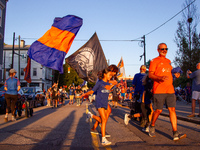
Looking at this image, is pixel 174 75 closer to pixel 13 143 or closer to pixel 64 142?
pixel 64 142

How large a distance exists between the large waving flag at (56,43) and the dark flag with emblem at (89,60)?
2.39 metres

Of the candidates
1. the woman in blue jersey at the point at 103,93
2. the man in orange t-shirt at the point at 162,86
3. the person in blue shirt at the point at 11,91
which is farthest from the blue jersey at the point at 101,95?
the person in blue shirt at the point at 11,91

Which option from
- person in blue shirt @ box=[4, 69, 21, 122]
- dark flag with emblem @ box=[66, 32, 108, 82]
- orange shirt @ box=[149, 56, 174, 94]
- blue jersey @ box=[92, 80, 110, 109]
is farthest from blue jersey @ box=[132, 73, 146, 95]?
dark flag with emblem @ box=[66, 32, 108, 82]

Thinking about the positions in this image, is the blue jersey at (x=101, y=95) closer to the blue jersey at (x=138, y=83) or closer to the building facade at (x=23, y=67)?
the blue jersey at (x=138, y=83)

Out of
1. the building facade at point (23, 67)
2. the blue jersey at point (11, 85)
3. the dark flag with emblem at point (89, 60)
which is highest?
the building facade at point (23, 67)

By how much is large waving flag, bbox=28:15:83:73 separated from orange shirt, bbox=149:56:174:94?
4215mm

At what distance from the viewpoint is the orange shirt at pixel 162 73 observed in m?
4.92

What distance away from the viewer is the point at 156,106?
4.98m

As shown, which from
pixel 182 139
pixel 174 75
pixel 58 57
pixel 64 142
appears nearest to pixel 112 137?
pixel 64 142

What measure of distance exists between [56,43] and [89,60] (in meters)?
3.28

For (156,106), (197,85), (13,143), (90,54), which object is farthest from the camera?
(90,54)

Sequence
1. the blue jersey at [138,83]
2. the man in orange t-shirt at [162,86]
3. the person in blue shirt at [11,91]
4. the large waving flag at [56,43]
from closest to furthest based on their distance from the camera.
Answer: the man in orange t-shirt at [162,86]
the blue jersey at [138,83]
the large waving flag at [56,43]
the person in blue shirt at [11,91]

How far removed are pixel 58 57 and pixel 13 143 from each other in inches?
172

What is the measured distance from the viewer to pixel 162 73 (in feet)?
16.4
